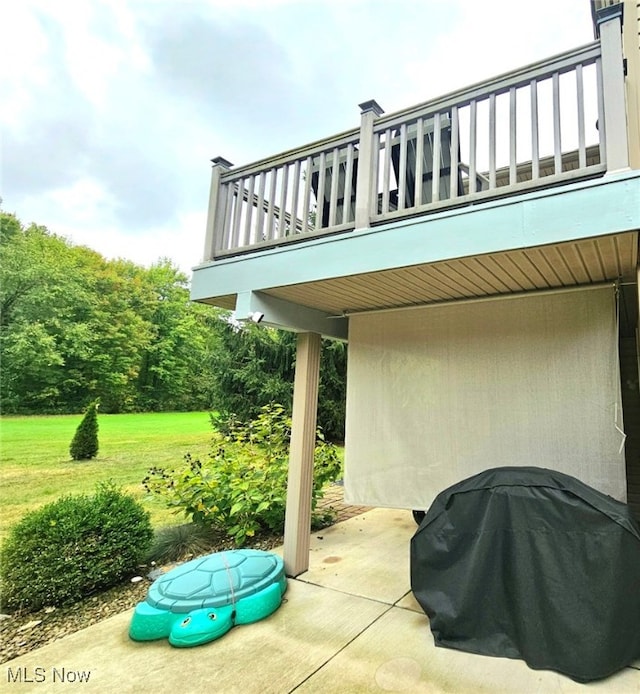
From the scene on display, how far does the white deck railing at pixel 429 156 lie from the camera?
2.44 metres

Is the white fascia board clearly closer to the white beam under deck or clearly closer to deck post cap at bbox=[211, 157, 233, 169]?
the white beam under deck

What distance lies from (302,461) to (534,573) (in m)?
2.10

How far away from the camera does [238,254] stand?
3871 mm

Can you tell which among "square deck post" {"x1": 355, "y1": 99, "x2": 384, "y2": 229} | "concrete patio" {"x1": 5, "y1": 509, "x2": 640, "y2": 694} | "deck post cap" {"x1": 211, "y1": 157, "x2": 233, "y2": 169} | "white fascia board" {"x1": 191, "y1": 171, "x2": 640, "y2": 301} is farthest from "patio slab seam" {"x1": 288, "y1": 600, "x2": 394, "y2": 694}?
"deck post cap" {"x1": 211, "y1": 157, "x2": 233, "y2": 169}

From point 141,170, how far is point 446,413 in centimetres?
1687

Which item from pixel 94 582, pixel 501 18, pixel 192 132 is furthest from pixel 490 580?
pixel 192 132

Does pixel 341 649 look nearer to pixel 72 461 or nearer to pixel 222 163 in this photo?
pixel 222 163

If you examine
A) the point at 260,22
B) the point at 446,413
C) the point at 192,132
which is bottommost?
the point at 446,413

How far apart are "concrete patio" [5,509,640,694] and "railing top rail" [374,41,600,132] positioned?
139 inches

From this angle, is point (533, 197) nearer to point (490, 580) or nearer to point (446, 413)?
point (446, 413)

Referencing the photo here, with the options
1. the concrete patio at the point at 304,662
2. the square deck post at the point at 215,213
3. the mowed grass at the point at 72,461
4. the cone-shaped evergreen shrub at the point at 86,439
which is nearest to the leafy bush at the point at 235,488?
the mowed grass at the point at 72,461

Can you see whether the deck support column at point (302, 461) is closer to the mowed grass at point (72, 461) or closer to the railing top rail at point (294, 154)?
the railing top rail at point (294, 154)

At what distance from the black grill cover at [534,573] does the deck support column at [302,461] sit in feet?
4.49

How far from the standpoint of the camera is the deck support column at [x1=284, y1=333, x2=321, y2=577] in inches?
152
